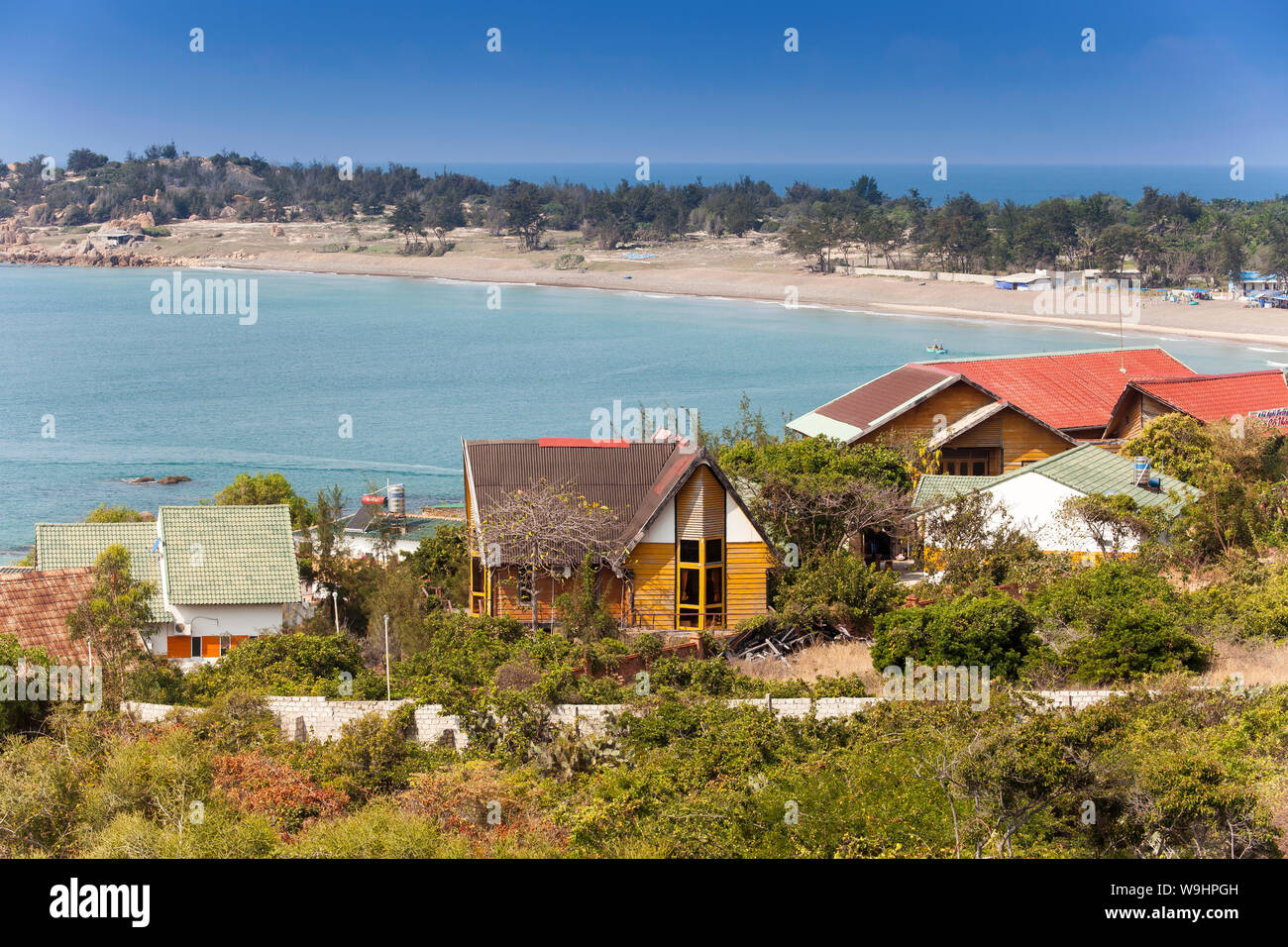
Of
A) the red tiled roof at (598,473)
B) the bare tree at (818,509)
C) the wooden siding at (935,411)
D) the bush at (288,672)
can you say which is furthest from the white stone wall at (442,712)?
the wooden siding at (935,411)

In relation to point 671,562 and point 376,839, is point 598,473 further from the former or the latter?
point 376,839

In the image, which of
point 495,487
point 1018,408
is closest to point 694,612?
point 495,487

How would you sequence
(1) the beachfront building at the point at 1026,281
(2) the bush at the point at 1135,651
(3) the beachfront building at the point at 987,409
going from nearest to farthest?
(2) the bush at the point at 1135,651, (3) the beachfront building at the point at 987,409, (1) the beachfront building at the point at 1026,281

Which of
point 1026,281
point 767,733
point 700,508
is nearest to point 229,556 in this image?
point 700,508

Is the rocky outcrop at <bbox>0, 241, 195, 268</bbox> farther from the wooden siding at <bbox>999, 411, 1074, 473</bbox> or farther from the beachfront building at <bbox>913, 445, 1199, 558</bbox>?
the beachfront building at <bbox>913, 445, 1199, 558</bbox>

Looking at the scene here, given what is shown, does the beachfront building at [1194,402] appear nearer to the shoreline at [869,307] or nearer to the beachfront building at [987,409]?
the beachfront building at [987,409]

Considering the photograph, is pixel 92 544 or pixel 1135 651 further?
pixel 92 544

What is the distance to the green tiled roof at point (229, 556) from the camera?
20.2 meters

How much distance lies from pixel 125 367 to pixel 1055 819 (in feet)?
269

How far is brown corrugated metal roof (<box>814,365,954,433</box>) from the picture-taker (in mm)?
28172

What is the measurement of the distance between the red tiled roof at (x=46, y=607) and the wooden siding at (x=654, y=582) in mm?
7715

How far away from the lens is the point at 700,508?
64.3ft

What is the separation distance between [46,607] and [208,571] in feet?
8.13

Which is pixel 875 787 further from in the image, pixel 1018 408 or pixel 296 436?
pixel 296 436
